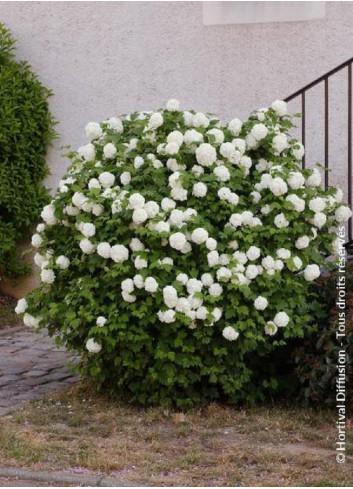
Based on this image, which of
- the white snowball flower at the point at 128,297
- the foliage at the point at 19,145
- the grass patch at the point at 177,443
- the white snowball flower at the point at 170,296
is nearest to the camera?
the grass patch at the point at 177,443

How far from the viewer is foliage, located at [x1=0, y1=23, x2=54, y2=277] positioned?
786 centimetres

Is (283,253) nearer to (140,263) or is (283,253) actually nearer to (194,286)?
(194,286)

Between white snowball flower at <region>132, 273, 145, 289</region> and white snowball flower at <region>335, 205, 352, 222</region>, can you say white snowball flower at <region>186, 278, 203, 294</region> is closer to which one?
white snowball flower at <region>132, 273, 145, 289</region>

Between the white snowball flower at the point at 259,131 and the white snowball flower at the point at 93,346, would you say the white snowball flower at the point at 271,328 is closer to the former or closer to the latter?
the white snowball flower at the point at 93,346

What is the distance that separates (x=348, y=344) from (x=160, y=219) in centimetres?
121

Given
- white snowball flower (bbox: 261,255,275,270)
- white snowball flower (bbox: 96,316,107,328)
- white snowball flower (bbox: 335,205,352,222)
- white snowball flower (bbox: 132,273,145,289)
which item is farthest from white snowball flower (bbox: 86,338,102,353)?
white snowball flower (bbox: 335,205,352,222)

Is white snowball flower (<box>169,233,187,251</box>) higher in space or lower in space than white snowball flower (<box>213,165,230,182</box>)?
lower

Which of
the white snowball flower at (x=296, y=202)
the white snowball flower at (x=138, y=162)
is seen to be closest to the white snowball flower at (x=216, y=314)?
the white snowball flower at (x=296, y=202)

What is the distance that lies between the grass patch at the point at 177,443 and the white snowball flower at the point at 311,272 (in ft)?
2.43

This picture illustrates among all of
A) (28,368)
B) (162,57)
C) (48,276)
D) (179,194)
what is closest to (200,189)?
(179,194)

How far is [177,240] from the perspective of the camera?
469 cm

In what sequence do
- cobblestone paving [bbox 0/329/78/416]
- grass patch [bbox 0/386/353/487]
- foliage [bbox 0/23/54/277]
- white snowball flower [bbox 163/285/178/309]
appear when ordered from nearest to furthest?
grass patch [bbox 0/386/353/487], white snowball flower [bbox 163/285/178/309], cobblestone paving [bbox 0/329/78/416], foliage [bbox 0/23/54/277]

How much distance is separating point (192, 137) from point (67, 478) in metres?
1.99

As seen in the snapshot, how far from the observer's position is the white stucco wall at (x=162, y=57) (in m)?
7.16
